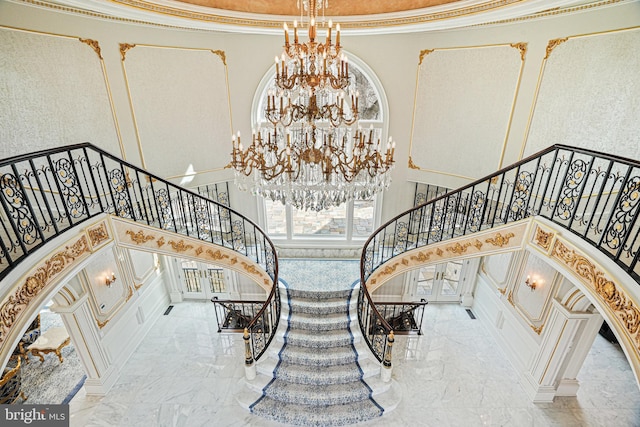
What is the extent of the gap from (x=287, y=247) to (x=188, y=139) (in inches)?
133

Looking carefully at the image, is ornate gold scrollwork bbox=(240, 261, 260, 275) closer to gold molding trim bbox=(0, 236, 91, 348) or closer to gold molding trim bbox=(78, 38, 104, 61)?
gold molding trim bbox=(0, 236, 91, 348)

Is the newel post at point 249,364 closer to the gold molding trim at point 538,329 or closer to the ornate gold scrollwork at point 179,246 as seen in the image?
the ornate gold scrollwork at point 179,246

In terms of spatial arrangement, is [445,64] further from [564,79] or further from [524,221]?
[524,221]

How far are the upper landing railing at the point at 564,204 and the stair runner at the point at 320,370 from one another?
1.52ft

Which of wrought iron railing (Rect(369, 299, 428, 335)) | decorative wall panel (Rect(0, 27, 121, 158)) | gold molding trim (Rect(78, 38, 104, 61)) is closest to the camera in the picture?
decorative wall panel (Rect(0, 27, 121, 158))

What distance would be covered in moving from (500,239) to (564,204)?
1017 millimetres

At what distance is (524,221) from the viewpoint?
3.89 meters

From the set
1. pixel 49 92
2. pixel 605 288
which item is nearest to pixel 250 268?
pixel 49 92

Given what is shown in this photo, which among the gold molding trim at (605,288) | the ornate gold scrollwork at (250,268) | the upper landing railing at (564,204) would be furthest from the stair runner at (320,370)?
the gold molding trim at (605,288)

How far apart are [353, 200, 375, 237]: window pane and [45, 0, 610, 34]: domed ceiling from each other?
12.2 feet

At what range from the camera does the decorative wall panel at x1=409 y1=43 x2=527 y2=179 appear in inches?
209

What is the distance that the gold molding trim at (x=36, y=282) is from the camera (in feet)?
7.84

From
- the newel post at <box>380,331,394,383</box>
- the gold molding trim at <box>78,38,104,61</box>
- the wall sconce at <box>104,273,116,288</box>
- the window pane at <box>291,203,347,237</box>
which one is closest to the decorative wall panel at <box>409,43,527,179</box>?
the window pane at <box>291,203,347,237</box>

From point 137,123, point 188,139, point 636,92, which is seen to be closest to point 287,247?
point 188,139
